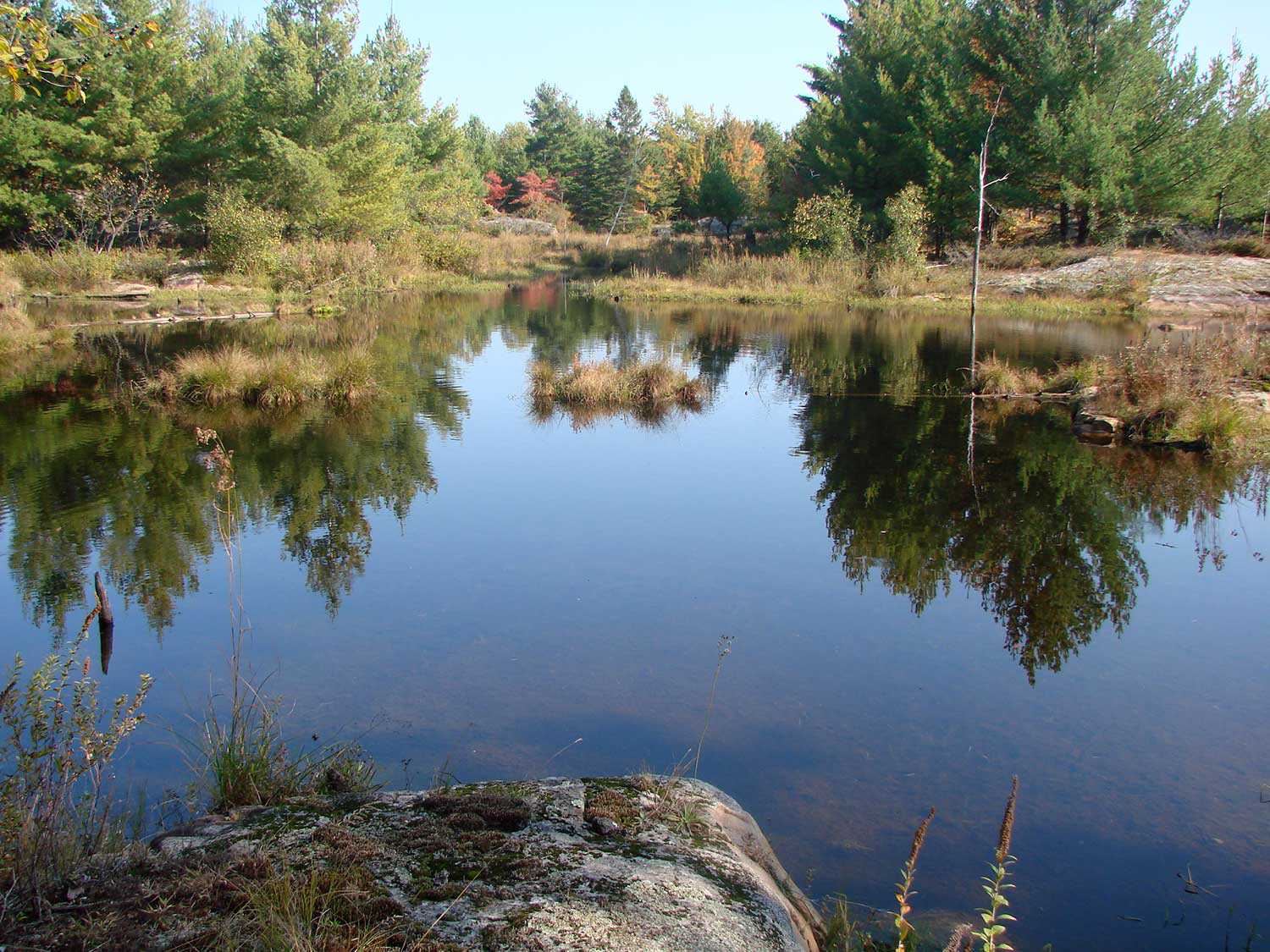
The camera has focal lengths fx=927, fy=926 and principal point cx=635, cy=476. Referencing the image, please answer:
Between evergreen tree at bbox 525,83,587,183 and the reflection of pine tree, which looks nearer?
the reflection of pine tree

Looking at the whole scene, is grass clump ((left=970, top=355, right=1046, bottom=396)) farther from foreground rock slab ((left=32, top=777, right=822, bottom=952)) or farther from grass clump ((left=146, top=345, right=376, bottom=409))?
foreground rock slab ((left=32, top=777, right=822, bottom=952))

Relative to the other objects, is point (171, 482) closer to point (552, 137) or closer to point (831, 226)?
point (831, 226)

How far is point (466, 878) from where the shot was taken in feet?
8.80

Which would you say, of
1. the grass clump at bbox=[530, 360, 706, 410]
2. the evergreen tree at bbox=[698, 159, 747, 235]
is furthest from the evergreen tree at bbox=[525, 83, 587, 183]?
the grass clump at bbox=[530, 360, 706, 410]

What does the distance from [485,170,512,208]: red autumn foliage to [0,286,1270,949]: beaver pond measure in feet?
209

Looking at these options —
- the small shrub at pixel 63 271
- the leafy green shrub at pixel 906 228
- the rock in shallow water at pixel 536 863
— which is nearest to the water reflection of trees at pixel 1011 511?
the rock in shallow water at pixel 536 863

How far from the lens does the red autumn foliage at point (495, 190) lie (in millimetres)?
73938

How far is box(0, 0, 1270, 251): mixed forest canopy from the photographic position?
3145 centimetres

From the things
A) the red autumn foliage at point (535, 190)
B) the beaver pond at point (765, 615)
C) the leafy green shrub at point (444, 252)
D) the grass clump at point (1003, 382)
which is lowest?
the beaver pond at point (765, 615)

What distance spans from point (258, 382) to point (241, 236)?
64.6 feet

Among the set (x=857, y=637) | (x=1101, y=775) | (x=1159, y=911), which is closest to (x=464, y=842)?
(x=1159, y=911)

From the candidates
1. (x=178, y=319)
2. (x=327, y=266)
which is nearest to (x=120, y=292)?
(x=178, y=319)

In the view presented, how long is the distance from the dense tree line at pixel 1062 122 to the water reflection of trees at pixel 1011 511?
73.6 feet

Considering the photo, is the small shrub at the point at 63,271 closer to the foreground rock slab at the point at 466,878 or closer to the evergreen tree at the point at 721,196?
the evergreen tree at the point at 721,196
